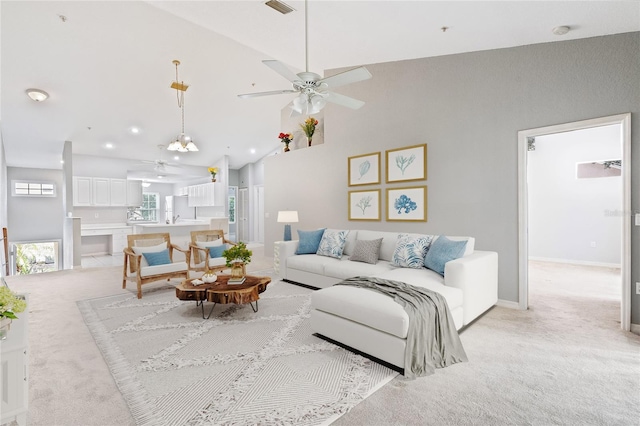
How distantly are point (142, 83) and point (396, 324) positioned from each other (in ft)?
18.1

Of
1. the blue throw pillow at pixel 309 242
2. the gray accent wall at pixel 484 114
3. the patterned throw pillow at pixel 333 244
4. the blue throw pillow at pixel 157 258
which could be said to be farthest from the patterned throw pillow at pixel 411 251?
the blue throw pillow at pixel 157 258

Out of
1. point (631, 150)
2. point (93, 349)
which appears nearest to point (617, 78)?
point (631, 150)

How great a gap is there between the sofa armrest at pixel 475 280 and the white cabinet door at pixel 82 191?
331 inches

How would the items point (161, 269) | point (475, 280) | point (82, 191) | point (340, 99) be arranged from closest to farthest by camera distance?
point (340, 99), point (475, 280), point (161, 269), point (82, 191)

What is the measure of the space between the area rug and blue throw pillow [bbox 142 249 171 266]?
2.85 feet

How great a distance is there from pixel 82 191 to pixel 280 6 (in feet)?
24.1

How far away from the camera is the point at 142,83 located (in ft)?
17.1

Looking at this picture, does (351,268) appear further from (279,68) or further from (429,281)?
(279,68)

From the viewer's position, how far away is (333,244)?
464cm

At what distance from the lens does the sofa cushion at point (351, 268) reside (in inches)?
152

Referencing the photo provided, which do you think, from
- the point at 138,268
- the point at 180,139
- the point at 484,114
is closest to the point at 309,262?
the point at 138,268

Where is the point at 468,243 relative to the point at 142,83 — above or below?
below

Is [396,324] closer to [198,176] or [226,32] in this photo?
[226,32]

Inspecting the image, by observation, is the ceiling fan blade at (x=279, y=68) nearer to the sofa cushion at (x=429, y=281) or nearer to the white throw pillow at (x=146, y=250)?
the sofa cushion at (x=429, y=281)
